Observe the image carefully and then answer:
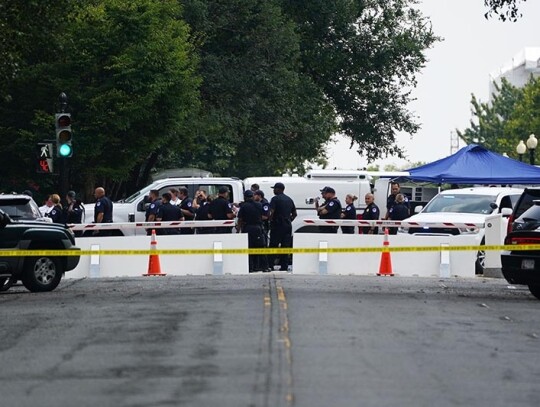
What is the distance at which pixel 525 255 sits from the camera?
21.2 meters

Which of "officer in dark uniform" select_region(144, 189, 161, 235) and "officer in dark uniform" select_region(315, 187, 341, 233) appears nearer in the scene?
"officer in dark uniform" select_region(315, 187, 341, 233)

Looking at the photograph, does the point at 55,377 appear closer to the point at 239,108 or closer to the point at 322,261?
the point at 322,261

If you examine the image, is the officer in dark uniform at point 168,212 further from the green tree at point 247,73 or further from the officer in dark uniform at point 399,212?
the green tree at point 247,73

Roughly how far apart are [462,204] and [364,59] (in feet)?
97.5

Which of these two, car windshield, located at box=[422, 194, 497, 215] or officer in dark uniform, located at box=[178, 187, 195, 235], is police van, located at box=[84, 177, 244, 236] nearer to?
officer in dark uniform, located at box=[178, 187, 195, 235]

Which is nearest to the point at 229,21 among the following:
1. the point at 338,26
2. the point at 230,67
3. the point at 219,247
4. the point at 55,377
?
the point at 230,67

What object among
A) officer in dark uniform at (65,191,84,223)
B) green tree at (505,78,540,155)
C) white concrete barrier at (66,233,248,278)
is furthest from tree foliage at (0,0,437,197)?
green tree at (505,78,540,155)

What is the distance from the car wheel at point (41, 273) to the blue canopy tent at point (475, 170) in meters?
19.4

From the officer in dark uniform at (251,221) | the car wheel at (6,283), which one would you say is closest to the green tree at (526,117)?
the officer in dark uniform at (251,221)

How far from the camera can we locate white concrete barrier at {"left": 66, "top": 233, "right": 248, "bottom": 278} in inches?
1121

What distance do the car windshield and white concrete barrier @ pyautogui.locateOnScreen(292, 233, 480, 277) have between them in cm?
341

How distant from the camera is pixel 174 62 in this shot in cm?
4334

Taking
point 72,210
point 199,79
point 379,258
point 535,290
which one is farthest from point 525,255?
point 199,79

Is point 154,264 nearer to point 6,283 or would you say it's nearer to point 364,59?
point 6,283
